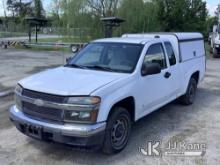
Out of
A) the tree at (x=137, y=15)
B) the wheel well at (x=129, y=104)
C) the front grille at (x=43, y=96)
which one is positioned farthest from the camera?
the tree at (x=137, y=15)

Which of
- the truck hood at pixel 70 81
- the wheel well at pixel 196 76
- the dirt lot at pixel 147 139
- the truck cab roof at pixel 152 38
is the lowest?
the dirt lot at pixel 147 139

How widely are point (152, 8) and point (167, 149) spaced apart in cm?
2739

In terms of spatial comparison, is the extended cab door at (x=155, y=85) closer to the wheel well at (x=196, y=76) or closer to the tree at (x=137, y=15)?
the wheel well at (x=196, y=76)

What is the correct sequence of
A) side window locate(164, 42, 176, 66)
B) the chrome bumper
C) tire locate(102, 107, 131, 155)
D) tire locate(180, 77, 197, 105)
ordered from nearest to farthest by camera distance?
the chrome bumper, tire locate(102, 107, 131, 155), side window locate(164, 42, 176, 66), tire locate(180, 77, 197, 105)

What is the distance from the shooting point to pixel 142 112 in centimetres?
543

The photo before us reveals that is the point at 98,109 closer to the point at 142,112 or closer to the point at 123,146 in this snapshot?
the point at 123,146

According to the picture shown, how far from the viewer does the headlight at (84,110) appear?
13.8ft

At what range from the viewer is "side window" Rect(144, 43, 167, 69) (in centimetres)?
566

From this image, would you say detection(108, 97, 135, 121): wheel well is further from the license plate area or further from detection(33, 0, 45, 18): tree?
detection(33, 0, 45, 18): tree

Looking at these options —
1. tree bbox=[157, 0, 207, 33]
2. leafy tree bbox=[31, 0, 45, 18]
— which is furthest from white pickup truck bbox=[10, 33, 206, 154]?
leafy tree bbox=[31, 0, 45, 18]

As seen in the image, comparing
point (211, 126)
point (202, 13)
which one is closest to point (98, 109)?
point (211, 126)

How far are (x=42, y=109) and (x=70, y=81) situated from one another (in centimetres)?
57

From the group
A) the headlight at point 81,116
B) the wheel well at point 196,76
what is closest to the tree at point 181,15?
the wheel well at point 196,76

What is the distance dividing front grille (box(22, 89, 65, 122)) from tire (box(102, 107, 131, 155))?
0.74m
